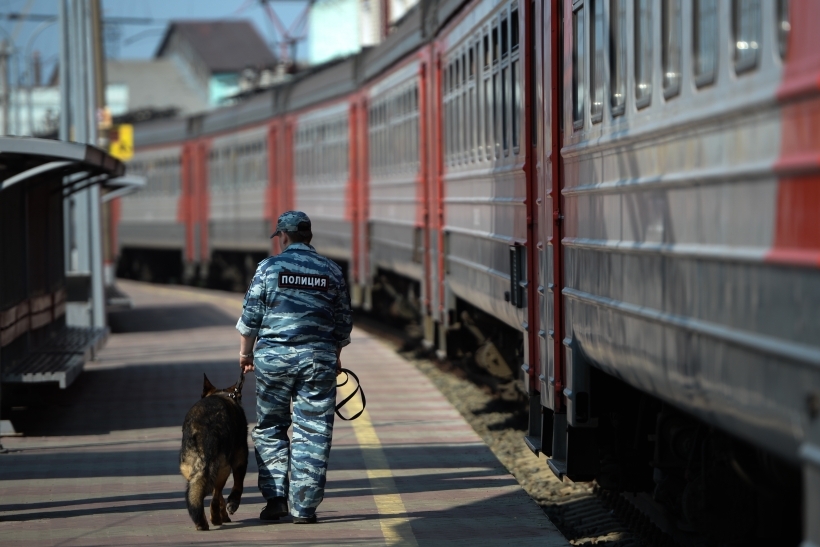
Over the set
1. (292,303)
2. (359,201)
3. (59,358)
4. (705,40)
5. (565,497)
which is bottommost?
(565,497)

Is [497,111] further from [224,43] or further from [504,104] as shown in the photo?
[224,43]

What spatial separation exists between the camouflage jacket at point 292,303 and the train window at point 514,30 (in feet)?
7.93

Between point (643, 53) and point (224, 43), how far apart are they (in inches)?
3029

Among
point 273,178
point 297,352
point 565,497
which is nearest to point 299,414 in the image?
point 297,352

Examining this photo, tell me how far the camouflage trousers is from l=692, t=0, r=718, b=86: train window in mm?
2816

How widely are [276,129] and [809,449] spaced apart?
70.6 feet

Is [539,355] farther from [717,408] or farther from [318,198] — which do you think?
[318,198]

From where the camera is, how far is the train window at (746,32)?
396 centimetres

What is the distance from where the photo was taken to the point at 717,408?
426 centimetres

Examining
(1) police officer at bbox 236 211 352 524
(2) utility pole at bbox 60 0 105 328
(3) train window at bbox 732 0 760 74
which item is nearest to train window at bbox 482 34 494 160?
(1) police officer at bbox 236 211 352 524

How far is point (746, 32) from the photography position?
406cm

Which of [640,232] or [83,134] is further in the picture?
[83,134]

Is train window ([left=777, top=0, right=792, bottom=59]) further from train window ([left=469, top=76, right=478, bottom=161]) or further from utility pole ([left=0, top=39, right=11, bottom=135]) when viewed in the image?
utility pole ([left=0, top=39, right=11, bottom=135])

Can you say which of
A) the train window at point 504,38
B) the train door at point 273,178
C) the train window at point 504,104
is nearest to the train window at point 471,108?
the train window at point 504,104
